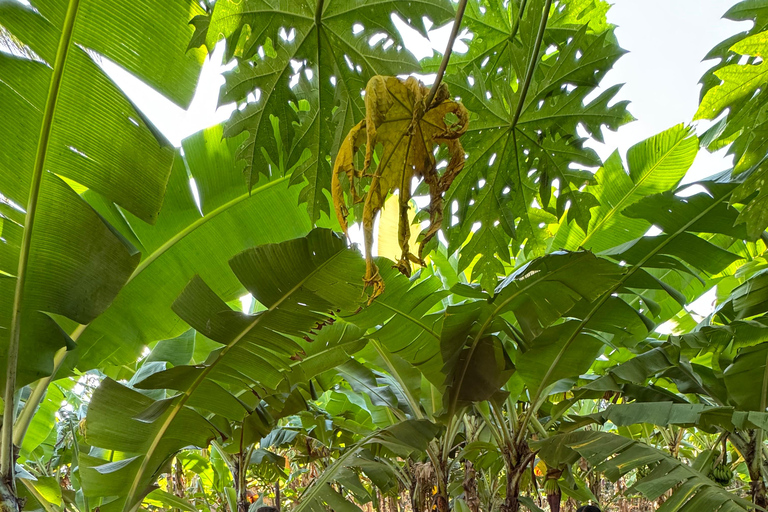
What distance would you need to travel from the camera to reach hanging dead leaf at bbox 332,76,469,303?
60 cm

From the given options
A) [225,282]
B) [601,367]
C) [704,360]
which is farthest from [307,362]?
[704,360]

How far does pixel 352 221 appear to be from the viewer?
1905 millimetres

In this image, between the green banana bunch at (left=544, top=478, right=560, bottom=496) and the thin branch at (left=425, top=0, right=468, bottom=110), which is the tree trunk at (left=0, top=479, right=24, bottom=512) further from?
the green banana bunch at (left=544, top=478, right=560, bottom=496)

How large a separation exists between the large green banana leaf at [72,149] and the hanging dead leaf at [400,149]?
1031mm

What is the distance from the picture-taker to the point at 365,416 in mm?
4469

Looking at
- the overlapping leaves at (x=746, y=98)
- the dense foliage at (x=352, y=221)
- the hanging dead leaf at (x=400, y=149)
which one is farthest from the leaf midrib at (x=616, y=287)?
the hanging dead leaf at (x=400, y=149)

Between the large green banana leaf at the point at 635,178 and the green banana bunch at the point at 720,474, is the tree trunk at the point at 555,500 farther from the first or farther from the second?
the large green banana leaf at the point at 635,178

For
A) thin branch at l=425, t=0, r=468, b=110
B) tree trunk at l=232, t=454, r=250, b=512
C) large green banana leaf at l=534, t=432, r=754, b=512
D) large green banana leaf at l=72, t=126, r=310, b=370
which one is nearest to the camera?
thin branch at l=425, t=0, r=468, b=110

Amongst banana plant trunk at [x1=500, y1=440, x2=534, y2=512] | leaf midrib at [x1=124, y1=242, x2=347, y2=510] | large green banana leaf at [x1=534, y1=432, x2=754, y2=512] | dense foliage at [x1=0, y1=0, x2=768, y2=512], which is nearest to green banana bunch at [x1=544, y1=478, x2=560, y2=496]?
dense foliage at [x1=0, y1=0, x2=768, y2=512]

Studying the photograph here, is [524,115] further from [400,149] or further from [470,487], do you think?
[470,487]

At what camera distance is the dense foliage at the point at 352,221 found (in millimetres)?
979

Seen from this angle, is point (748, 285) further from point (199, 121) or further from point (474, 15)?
point (199, 121)

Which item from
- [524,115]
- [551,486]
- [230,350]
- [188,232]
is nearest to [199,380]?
[230,350]

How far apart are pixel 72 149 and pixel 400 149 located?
4.08ft
